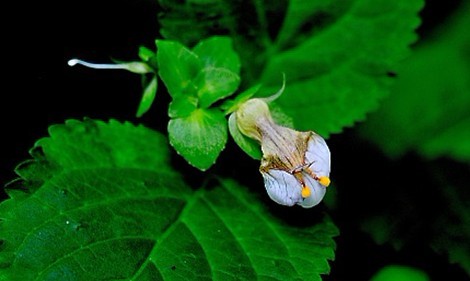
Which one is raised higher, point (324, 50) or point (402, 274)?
point (324, 50)

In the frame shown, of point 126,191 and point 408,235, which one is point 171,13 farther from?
point 408,235

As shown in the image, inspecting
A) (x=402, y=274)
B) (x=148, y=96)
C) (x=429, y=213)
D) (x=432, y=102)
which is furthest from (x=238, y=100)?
(x=432, y=102)

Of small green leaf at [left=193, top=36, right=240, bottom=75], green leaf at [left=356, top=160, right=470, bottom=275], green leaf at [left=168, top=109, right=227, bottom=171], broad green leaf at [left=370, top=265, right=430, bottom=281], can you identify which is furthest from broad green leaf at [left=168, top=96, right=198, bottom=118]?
broad green leaf at [left=370, top=265, right=430, bottom=281]

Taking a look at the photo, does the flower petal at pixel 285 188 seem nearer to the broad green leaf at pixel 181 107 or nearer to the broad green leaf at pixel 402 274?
the broad green leaf at pixel 181 107

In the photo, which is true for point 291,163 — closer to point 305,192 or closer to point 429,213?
point 305,192

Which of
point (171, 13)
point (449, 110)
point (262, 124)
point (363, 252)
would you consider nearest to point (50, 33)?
point (171, 13)

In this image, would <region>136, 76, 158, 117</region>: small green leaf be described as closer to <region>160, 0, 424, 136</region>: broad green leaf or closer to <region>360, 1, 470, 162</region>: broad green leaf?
<region>160, 0, 424, 136</region>: broad green leaf
